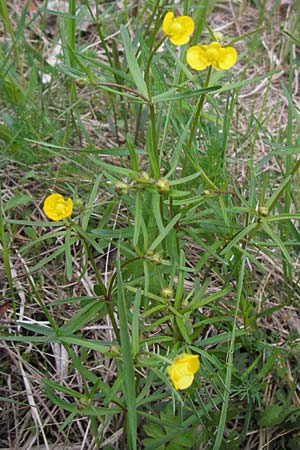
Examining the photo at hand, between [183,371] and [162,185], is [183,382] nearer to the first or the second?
[183,371]

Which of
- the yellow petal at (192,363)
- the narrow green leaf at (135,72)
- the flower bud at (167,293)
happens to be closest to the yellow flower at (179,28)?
the narrow green leaf at (135,72)

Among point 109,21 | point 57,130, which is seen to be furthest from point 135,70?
point 109,21

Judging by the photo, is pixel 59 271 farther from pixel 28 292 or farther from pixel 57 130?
pixel 57 130

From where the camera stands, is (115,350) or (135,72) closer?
(115,350)

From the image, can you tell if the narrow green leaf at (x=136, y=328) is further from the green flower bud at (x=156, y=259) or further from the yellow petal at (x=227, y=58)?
the yellow petal at (x=227, y=58)

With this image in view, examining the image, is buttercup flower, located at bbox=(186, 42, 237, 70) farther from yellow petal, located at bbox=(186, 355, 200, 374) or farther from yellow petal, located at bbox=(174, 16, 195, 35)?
yellow petal, located at bbox=(186, 355, 200, 374)

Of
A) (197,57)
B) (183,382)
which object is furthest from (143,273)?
(197,57)

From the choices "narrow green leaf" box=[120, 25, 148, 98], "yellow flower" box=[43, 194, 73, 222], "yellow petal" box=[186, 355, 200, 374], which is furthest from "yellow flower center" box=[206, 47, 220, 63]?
"yellow petal" box=[186, 355, 200, 374]
